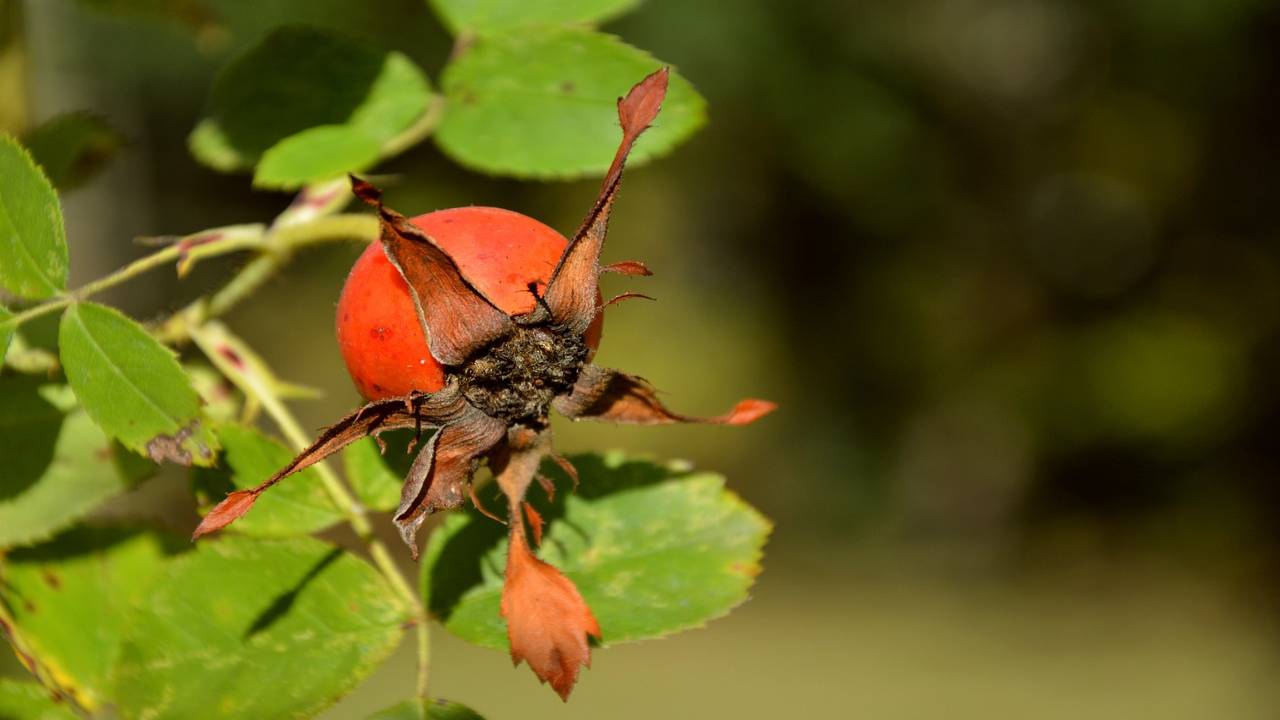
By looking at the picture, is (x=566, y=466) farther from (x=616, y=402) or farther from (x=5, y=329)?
(x=5, y=329)

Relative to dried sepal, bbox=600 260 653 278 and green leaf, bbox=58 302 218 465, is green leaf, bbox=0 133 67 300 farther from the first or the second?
dried sepal, bbox=600 260 653 278

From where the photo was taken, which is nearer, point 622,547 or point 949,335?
point 622,547

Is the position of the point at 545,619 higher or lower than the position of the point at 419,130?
lower

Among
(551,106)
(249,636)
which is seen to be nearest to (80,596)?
(249,636)

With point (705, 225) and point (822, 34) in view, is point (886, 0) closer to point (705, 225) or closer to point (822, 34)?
point (822, 34)

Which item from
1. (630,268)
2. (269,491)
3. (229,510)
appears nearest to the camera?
(229,510)

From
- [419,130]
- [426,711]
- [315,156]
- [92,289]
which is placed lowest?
[426,711]

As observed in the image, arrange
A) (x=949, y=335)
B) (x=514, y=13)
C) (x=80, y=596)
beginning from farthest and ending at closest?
(x=949, y=335), (x=514, y=13), (x=80, y=596)
